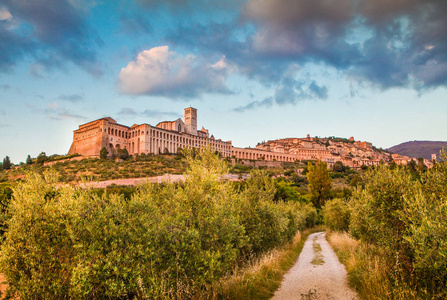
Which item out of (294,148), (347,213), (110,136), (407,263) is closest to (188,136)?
(110,136)

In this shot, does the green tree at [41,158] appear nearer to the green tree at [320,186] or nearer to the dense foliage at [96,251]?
the green tree at [320,186]

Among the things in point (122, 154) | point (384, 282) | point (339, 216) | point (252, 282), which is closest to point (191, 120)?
point (122, 154)

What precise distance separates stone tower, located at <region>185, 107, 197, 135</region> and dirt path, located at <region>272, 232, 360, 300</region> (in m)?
111

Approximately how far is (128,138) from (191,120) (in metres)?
30.3

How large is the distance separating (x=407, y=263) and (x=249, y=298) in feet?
18.0

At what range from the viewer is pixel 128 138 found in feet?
354

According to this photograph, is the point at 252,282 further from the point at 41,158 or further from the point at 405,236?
the point at 41,158

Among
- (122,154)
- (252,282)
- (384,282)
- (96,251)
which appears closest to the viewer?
(96,251)

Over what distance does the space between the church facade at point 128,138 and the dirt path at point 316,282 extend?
80380 millimetres

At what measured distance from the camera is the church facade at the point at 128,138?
98.8m

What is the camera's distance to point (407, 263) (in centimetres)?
945

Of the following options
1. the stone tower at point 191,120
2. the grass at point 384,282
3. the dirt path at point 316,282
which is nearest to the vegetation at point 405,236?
the grass at point 384,282

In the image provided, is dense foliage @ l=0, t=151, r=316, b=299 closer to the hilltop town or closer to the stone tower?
the hilltop town

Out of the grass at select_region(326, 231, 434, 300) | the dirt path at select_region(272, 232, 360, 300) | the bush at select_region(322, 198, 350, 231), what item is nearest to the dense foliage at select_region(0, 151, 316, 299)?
the dirt path at select_region(272, 232, 360, 300)
